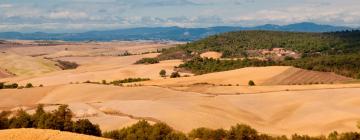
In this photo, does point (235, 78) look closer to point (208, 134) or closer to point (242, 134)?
point (242, 134)

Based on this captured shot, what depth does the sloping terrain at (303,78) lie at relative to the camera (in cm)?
15132

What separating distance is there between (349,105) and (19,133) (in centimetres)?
7191

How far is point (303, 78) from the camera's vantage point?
513 ft

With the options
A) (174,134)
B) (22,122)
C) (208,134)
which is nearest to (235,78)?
(208,134)

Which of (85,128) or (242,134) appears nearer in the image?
(85,128)

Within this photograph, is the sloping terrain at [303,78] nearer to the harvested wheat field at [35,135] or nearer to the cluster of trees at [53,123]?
the cluster of trees at [53,123]

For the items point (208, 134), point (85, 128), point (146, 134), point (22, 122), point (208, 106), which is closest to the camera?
point (146, 134)

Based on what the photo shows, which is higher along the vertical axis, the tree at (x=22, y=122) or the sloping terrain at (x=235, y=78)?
the tree at (x=22, y=122)

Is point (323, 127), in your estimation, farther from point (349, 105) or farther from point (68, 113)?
point (68, 113)

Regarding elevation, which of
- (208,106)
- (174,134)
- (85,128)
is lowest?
(208,106)

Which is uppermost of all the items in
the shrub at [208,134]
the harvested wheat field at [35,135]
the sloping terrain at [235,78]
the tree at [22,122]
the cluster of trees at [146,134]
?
the harvested wheat field at [35,135]

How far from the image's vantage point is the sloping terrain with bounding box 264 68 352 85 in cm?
15132

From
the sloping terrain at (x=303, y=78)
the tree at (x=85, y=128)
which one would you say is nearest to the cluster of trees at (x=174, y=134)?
the tree at (x=85, y=128)

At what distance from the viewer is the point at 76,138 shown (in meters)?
37.9
